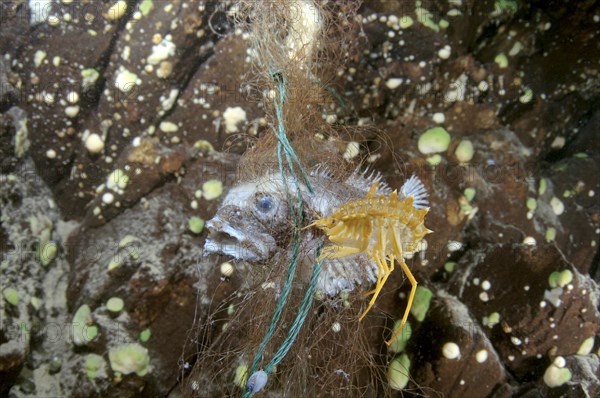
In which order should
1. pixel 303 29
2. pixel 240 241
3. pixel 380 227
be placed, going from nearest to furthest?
pixel 380 227, pixel 240 241, pixel 303 29

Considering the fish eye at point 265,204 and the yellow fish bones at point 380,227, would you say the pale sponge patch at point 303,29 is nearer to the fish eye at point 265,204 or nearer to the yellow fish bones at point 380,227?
the fish eye at point 265,204

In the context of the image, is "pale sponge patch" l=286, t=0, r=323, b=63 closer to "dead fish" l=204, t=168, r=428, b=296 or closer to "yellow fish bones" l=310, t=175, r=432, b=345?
"dead fish" l=204, t=168, r=428, b=296

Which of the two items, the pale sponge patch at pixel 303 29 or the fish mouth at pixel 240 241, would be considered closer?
the fish mouth at pixel 240 241

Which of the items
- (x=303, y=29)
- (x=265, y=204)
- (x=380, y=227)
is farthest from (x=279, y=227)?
(x=303, y=29)

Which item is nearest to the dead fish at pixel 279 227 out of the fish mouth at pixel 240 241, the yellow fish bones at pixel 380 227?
the fish mouth at pixel 240 241

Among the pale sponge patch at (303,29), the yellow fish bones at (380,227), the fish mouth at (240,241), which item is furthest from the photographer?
the pale sponge patch at (303,29)

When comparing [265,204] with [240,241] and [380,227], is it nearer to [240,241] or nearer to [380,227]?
[240,241]

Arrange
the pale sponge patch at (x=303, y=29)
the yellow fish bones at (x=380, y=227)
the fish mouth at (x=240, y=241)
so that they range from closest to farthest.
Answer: the yellow fish bones at (x=380, y=227) → the fish mouth at (x=240, y=241) → the pale sponge patch at (x=303, y=29)

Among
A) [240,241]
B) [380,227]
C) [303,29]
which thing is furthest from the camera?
[303,29]

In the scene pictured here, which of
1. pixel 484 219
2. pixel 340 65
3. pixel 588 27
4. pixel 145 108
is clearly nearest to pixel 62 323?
pixel 145 108
